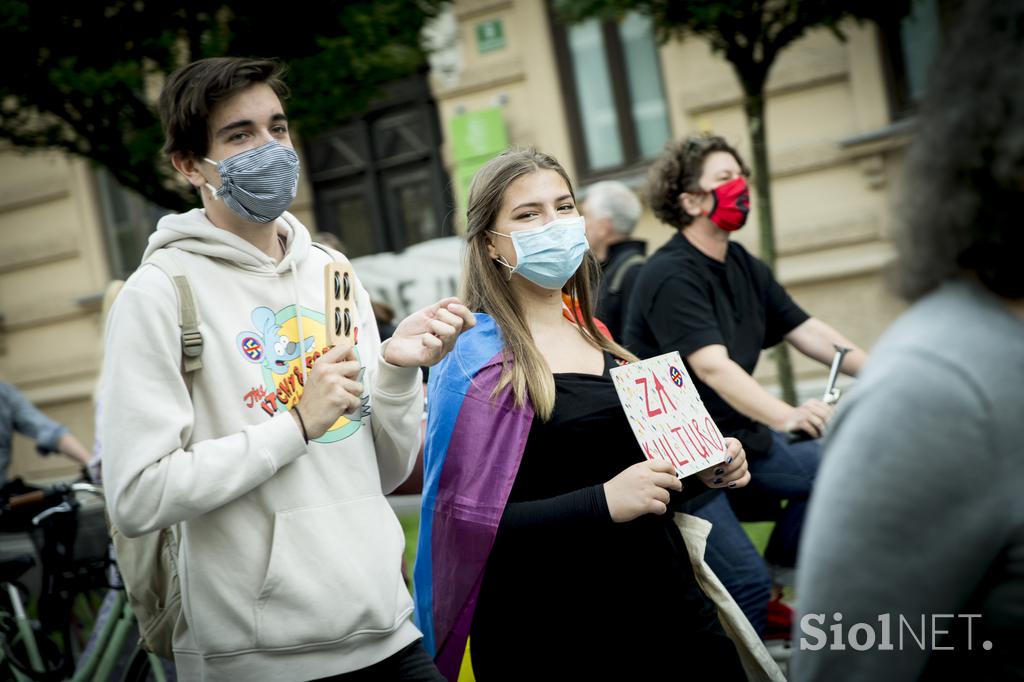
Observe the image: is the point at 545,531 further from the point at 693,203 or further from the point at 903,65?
the point at 903,65

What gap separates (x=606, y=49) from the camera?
10070 millimetres

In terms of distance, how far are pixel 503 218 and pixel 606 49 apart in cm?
748

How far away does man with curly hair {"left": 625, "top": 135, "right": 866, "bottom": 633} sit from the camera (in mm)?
3654

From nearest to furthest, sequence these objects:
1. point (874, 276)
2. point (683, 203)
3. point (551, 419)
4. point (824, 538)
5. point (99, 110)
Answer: point (824, 538), point (551, 419), point (683, 203), point (99, 110), point (874, 276)

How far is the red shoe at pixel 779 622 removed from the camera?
14.1 ft

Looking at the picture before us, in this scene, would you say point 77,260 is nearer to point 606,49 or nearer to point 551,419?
point 606,49

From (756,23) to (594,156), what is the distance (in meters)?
4.02

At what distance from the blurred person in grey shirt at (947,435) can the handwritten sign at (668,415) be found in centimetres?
127

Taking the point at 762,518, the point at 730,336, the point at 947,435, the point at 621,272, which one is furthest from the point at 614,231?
the point at 947,435

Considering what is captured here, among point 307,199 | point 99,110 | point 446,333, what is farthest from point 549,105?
point 446,333

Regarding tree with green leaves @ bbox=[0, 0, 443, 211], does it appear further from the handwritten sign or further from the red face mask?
the handwritten sign

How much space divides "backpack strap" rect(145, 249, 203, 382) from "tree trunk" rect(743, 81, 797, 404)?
485cm

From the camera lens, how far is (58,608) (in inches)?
191

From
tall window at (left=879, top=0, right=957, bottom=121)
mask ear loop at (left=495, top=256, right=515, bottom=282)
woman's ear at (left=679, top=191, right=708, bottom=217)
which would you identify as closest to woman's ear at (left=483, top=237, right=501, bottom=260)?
mask ear loop at (left=495, top=256, right=515, bottom=282)
